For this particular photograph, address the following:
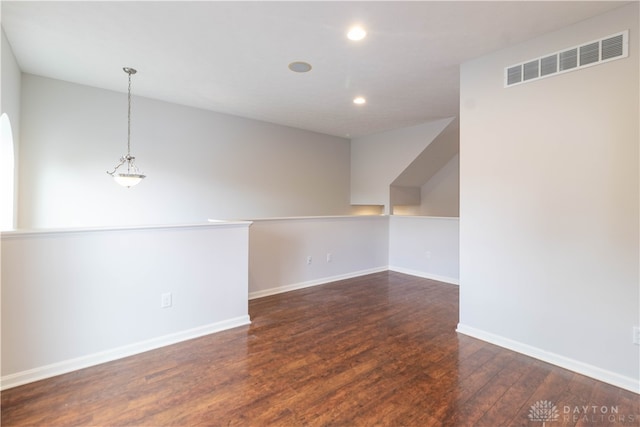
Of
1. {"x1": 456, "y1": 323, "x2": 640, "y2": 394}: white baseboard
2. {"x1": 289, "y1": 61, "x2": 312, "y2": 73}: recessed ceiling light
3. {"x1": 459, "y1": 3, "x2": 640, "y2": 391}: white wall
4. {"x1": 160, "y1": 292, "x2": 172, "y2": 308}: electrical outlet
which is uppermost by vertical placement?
{"x1": 289, "y1": 61, "x2": 312, "y2": 73}: recessed ceiling light

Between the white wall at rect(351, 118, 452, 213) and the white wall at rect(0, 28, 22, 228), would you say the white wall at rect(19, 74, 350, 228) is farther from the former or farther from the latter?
the white wall at rect(351, 118, 452, 213)

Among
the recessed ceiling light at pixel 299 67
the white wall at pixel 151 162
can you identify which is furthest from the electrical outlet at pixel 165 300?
the recessed ceiling light at pixel 299 67

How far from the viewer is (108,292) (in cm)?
264

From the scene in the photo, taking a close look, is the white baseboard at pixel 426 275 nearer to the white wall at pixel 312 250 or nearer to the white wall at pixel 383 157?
the white wall at pixel 312 250

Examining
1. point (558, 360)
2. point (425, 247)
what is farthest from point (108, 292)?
point (425, 247)

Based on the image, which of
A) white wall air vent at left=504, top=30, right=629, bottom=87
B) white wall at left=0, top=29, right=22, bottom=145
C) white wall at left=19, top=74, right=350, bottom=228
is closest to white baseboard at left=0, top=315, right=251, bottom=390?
white wall at left=19, top=74, right=350, bottom=228

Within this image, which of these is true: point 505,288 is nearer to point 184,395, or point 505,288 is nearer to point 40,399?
point 184,395

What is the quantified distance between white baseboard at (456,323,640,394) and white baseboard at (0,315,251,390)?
242 centimetres

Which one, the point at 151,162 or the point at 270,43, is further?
the point at 151,162

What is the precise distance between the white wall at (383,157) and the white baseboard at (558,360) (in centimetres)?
357

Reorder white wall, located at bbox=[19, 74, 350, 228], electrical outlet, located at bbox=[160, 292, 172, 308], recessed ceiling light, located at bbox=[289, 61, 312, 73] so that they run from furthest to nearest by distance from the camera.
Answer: white wall, located at bbox=[19, 74, 350, 228] → recessed ceiling light, located at bbox=[289, 61, 312, 73] → electrical outlet, located at bbox=[160, 292, 172, 308]

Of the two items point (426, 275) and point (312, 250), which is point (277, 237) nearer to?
point (312, 250)

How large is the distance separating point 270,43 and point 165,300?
2.55 m

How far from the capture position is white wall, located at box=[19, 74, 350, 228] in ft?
12.4
